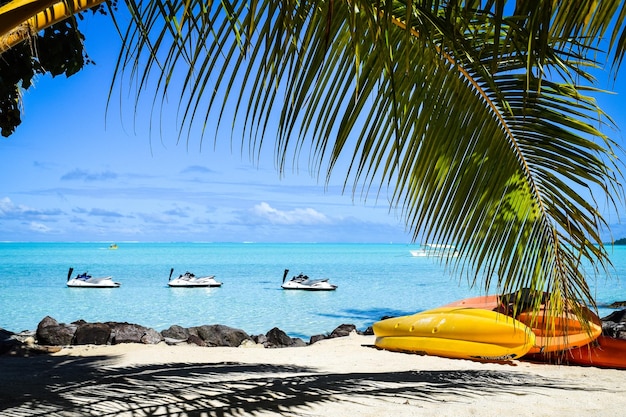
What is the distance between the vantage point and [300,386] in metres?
4.75

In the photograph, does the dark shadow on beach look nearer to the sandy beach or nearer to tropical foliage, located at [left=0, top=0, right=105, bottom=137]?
the sandy beach

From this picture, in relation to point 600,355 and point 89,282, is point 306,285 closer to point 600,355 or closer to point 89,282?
point 89,282

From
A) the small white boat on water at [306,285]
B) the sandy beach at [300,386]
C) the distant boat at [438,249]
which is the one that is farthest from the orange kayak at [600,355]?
the small white boat on water at [306,285]

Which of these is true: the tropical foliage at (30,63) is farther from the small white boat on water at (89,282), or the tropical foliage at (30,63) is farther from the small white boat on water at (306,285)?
the small white boat on water at (89,282)

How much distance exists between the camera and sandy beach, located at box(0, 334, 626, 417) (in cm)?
402

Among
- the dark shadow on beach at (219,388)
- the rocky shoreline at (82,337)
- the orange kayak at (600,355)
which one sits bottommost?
the rocky shoreline at (82,337)

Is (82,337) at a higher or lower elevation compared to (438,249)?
lower

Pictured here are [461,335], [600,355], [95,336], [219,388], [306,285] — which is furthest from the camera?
[306,285]

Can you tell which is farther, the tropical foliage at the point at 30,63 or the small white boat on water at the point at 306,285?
the small white boat on water at the point at 306,285

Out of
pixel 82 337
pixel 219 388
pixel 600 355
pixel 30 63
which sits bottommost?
pixel 82 337

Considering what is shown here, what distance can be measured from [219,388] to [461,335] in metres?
3.37

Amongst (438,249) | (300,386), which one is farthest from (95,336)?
(438,249)

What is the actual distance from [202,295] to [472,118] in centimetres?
3082

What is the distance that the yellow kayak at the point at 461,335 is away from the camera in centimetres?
667
